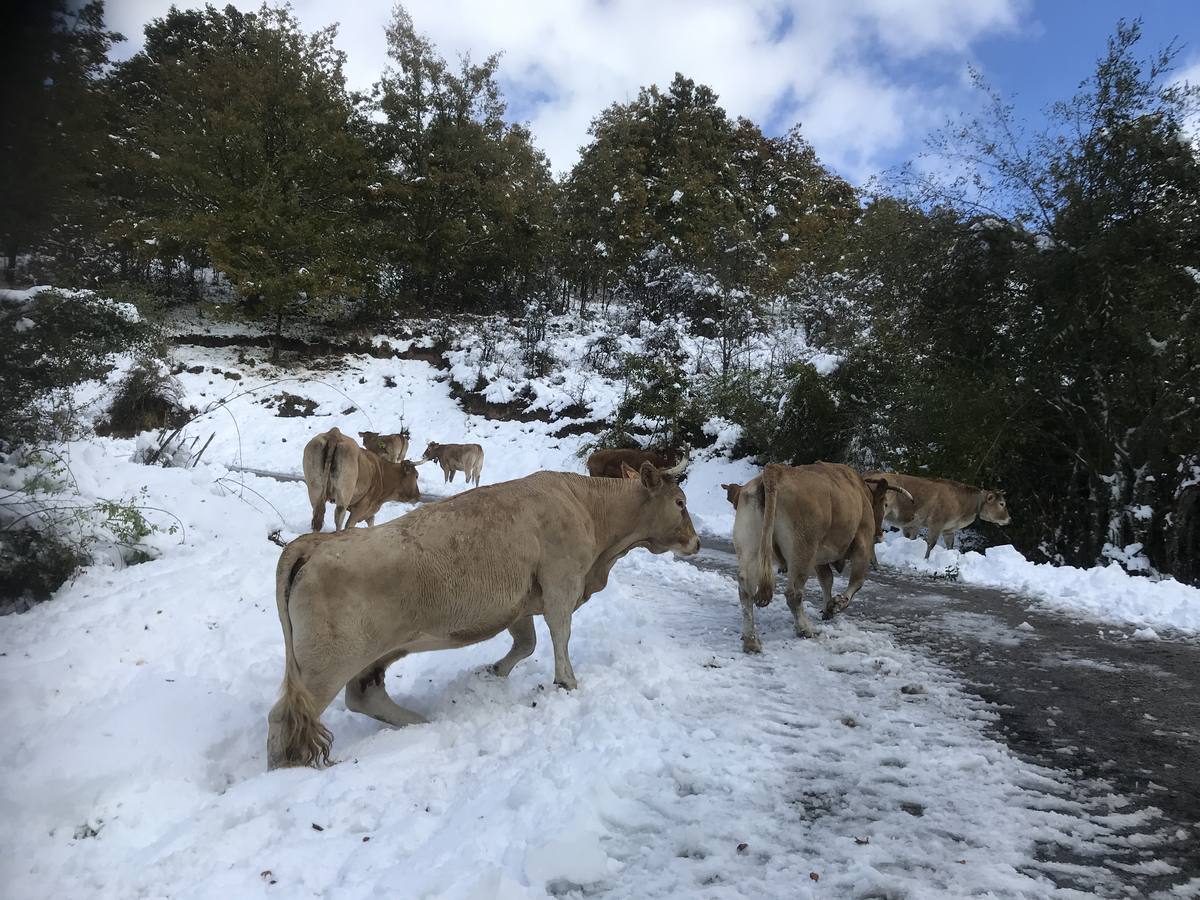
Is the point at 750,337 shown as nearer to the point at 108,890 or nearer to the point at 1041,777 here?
the point at 1041,777

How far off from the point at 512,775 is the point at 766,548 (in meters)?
3.49

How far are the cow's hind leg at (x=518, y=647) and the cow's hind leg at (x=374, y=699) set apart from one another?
87 centimetres

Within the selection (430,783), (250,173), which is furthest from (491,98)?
(430,783)

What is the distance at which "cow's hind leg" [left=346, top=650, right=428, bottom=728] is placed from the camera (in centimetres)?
417

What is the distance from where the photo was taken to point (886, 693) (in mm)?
4879

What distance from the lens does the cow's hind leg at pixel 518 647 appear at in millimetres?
4980

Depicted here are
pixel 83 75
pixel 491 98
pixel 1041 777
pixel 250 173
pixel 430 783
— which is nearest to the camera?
pixel 83 75

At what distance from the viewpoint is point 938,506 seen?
1180 centimetres

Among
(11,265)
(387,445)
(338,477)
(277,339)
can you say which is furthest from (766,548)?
(277,339)

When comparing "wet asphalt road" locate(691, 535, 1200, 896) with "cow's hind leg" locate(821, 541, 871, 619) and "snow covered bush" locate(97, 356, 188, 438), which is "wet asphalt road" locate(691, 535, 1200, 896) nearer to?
"cow's hind leg" locate(821, 541, 871, 619)

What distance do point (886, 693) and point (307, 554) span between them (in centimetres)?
402

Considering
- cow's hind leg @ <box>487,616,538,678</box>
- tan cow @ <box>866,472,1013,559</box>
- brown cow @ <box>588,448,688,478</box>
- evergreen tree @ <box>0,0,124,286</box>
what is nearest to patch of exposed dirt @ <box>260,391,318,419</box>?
brown cow @ <box>588,448,688,478</box>

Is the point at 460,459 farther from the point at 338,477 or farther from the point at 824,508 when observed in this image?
the point at 824,508

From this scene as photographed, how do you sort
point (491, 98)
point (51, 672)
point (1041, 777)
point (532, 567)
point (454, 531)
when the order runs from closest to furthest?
point (1041, 777)
point (51, 672)
point (454, 531)
point (532, 567)
point (491, 98)
